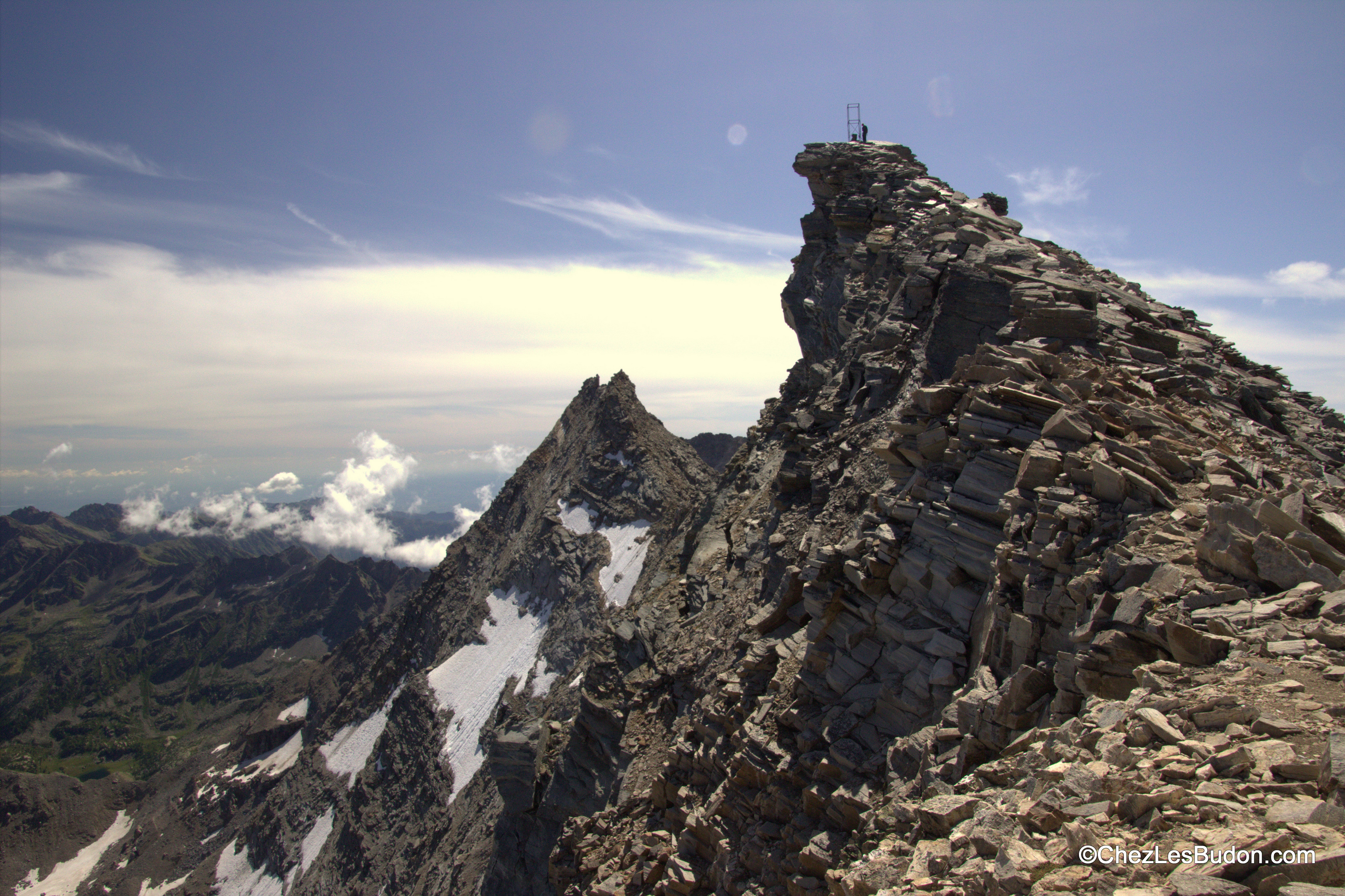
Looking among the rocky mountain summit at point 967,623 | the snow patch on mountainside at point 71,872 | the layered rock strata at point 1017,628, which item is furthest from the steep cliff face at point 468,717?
the layered rock strata at point 1017,628

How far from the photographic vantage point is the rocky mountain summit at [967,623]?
23.0ft

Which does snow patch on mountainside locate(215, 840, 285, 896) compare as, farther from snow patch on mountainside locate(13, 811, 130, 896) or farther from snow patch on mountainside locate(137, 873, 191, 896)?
snow patch on mountainside locate(13, 811, 130, 896)

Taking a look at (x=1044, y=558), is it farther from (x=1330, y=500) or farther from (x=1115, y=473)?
(x=1330, y=500)

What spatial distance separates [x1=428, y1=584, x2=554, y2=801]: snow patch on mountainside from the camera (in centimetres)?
5953

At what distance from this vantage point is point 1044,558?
11.0 m

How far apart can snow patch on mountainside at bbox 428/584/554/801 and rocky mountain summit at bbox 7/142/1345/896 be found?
20.6 meters

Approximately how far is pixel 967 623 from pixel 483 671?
214 ft

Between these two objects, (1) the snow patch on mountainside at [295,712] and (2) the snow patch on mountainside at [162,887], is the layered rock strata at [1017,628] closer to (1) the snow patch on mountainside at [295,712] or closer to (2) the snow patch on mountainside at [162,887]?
(2) the snow patch on mountainside at [162,887]

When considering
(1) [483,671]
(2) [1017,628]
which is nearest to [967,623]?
(2) [1017,628]

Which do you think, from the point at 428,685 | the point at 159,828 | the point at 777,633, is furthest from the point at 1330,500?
the point at 159,828

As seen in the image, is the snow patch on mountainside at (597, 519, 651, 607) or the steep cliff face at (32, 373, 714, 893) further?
the snow patch on mountainside at (597, 519, 651, 607)

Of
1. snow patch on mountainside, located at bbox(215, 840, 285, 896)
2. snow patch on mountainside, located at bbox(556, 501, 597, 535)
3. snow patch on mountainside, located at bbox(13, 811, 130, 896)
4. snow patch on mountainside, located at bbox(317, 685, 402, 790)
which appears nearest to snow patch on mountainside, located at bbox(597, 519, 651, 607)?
snow patch on mountainside, located at bbox(556, 501, 597, 535)

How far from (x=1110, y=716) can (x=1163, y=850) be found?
7.32 feet

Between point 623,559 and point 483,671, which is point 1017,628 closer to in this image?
point 623,559
